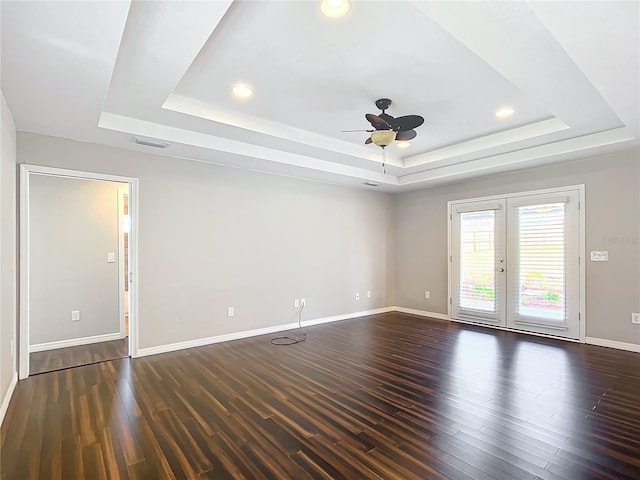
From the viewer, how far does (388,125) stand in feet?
10.7

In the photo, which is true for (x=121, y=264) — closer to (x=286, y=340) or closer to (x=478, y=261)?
(x=286, y=340)

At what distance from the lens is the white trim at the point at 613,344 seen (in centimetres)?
433

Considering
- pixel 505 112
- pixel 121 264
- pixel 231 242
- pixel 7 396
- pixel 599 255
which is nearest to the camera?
pixel 7 396

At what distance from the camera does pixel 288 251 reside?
5.66 meters

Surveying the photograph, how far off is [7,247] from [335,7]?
3384 mm

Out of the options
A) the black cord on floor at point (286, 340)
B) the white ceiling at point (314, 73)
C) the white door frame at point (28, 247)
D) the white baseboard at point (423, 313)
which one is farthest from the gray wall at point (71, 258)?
the white baseboard at point (423, 313)

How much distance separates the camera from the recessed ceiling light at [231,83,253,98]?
3162 mm

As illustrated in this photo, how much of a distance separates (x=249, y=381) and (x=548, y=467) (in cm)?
247

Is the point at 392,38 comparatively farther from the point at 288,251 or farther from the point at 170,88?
the point at 288,251

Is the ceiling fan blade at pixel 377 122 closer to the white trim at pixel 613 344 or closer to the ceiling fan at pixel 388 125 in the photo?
the ceiling fan at pixel 388 125

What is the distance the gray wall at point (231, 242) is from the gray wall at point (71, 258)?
1.18 meters

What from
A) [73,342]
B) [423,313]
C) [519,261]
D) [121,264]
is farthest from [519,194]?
[73,342]

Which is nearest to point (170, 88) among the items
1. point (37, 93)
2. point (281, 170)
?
point (37, 93)

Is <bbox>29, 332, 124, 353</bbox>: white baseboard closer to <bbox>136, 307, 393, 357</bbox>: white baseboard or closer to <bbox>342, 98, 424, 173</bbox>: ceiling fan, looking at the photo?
<bbox>136, 307, 393, 357</bbox>: white baseboard
